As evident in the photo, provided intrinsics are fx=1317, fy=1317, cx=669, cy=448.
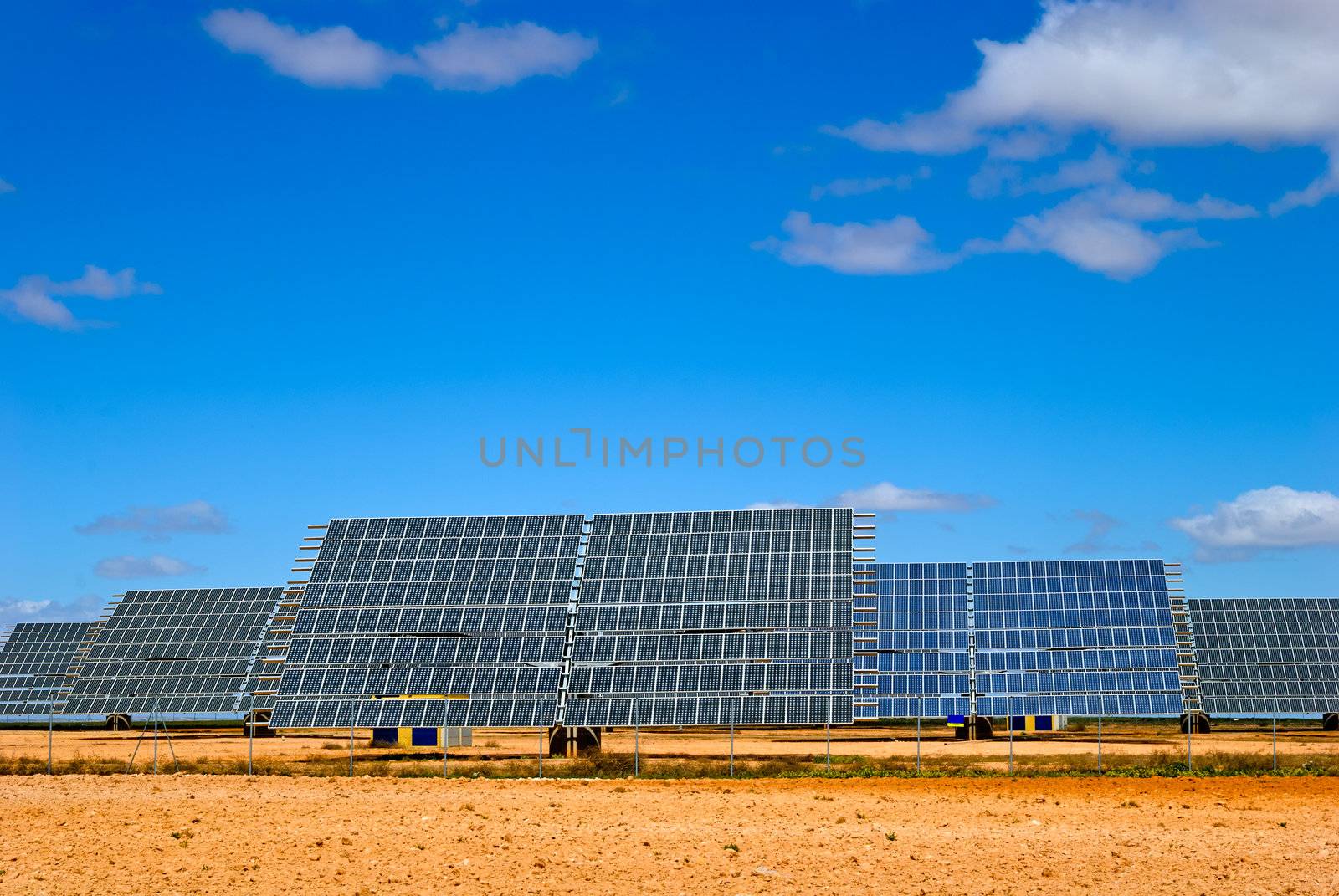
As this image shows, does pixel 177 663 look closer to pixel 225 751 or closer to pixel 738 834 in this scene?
pixel 225 751

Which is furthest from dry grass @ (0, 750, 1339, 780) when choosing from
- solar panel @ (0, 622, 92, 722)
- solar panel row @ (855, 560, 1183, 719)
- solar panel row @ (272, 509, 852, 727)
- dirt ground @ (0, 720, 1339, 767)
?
solar panel @ (0, 622, 92, 722)

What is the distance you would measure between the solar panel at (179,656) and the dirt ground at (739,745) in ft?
5.63

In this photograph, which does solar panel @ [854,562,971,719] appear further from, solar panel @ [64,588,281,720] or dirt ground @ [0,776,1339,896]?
solar panel @ [64,588,281,720]

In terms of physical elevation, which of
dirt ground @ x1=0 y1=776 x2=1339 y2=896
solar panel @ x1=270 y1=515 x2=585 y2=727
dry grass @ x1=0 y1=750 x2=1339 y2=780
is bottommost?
dirt ground @ x1=0 y1=776 x2=1339 y2=896

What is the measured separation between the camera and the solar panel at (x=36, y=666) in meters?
71.5

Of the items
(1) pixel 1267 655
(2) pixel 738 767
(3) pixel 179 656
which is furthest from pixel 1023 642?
(3) pixel 179 656

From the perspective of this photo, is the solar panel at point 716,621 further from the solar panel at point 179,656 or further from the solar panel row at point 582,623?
the solar panel at point 179,656

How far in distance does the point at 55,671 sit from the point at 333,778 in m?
48.2

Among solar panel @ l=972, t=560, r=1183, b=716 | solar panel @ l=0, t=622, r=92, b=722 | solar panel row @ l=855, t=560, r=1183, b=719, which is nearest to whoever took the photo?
solar panel @ l=972, t=560, r=1183, b=716

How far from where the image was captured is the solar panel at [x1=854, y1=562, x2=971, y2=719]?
49750 mm

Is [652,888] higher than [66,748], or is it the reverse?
[66,748]

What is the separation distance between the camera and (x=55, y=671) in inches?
2926

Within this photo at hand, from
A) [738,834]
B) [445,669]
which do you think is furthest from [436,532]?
[738,834]

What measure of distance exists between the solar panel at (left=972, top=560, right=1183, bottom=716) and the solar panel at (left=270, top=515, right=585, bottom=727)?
18.0m
